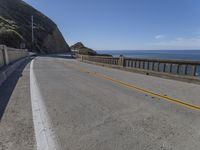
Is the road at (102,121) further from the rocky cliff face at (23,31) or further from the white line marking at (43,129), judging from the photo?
the rocky cliff face at (23,31)

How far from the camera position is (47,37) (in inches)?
2697

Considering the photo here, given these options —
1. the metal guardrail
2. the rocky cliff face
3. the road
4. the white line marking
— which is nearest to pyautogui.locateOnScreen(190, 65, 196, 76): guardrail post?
the metal guardrail

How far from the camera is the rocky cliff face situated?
155ft

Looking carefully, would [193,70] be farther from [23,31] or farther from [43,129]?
[23,31]

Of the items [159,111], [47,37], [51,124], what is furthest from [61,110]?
[47,37]

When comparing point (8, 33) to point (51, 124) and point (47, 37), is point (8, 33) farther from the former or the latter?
point (51, 124)

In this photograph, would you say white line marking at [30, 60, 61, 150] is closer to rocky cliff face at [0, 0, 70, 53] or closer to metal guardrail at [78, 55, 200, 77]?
metal guardrail at [78, 55, 200, 77]

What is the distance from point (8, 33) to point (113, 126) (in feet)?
162

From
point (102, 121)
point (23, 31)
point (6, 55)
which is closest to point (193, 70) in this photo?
point (102, 121)

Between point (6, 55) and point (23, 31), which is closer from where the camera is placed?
point (6, 55)

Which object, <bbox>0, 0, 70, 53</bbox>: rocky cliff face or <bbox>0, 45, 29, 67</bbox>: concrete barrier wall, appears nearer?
<bbox>0, 45, 29, 67</bbox>: concrete barrier wall

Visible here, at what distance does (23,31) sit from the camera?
58844mm

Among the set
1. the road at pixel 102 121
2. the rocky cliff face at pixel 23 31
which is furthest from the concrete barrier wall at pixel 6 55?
the rocky cliff face at pixel 23 31

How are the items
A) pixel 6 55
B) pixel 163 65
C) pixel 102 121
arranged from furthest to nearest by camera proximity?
1. pixel 6 55
2. pixel 163 65
3. pixel 102 121
